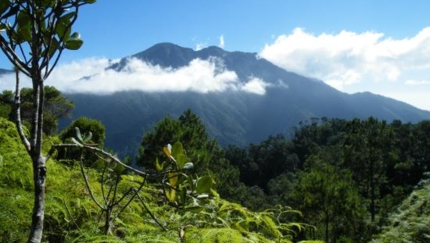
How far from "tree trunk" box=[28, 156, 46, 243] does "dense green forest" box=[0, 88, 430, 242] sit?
0.17 meters

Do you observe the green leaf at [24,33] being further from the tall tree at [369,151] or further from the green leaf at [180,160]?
the tall tree at [369,151]

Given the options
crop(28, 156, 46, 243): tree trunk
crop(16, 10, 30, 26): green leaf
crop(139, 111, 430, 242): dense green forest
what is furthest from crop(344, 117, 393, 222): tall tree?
crop(28, 156, 46, 243): tree trunk

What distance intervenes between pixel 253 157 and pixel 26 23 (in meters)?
72.9

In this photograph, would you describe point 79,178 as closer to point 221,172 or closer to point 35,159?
point 35,159

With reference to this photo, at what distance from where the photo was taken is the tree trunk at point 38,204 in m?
0.91

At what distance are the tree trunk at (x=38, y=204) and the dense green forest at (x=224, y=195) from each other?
0.56 ft

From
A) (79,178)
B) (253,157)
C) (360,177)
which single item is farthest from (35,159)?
(253,157)

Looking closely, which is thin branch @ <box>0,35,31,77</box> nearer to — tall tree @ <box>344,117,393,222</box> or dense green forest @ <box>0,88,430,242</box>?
dense green forest @ <box>0,88,430,242</box>

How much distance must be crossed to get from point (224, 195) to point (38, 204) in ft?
88.4

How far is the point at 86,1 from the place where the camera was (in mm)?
1114

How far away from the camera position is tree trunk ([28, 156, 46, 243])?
0.91 metres

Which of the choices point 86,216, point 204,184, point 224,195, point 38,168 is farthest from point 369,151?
point 38,168

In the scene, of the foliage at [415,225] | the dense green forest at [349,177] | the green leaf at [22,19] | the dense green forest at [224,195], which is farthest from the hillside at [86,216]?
the foliage at [415,225]

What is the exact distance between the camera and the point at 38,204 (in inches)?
36.8
